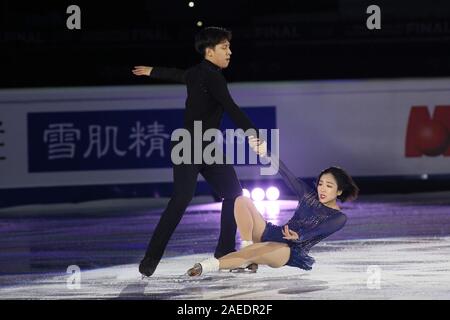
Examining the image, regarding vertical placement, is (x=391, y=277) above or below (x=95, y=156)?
below

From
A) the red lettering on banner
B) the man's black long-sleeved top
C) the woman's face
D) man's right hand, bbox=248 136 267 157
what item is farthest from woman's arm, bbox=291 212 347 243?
the red lettering on banner

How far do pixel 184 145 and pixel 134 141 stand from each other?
4798mm

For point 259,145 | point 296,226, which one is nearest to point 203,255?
point 296,226

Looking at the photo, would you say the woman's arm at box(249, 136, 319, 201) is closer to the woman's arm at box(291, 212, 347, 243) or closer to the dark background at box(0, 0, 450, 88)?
the woman's arm at box(291, 212, 347, 243)

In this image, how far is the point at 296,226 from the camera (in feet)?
23.3

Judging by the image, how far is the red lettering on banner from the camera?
12047 millimetres

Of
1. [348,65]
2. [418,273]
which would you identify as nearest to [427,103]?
[348,65]

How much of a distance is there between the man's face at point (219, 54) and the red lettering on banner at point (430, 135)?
17.1 ft

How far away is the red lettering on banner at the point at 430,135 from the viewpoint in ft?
39.5

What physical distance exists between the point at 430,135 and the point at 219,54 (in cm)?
532

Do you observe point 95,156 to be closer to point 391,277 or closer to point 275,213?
point 275,213

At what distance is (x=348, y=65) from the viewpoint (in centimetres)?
1244
